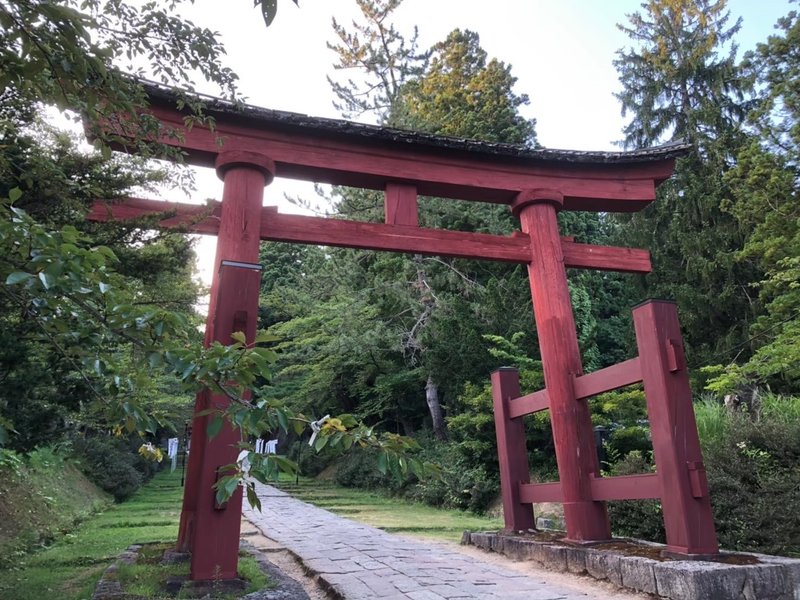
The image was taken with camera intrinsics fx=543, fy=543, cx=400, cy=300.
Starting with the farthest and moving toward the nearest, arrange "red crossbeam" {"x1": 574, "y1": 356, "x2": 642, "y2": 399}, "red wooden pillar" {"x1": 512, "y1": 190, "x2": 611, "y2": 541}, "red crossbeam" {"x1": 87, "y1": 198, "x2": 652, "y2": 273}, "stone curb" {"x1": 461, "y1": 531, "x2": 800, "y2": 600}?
1. "red wooden pillar" {"x1": 512, "y1": 190, "x2": 611, "y2": 541}
2. "red crossbeam" {"x1": 87, "y1": 198, "x2": 652, "y2": 273}
3. "red crossbeam" {"x1": 574, "y1": 356, "x2": 642, "y2": 399}
4. "stone curb" {"x1": 461, "y1": 531, "x2": 800, "y2": 600}

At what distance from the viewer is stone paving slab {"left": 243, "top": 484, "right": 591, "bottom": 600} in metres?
4.08

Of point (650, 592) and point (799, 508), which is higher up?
point (799, 508)

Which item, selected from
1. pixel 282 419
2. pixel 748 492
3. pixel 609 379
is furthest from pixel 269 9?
pixel 748 492

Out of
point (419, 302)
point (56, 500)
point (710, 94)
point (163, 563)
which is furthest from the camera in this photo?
point (710, 94)

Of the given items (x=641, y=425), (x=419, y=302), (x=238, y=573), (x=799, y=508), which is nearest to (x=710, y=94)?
(x=419, y=302)

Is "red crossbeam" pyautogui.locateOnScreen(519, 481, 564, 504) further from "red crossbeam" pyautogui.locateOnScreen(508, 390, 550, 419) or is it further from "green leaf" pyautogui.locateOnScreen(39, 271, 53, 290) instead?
"green leaf" pyautogui.locateOnScreen(39, 271, 53, 290)

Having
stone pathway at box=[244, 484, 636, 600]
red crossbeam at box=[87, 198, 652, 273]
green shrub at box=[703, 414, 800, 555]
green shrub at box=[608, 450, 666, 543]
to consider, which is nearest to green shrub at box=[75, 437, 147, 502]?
stone pathway at box=[244, 484, 636, 600]

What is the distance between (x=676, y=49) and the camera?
62.3 feet

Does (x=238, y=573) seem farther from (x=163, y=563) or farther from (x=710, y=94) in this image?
(x=710, y=94)

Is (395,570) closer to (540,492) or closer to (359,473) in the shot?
(540,492)

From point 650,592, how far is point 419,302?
1096cm

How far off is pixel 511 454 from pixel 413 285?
878cm

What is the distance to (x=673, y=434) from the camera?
13.9 ft

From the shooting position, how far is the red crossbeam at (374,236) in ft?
16.7
